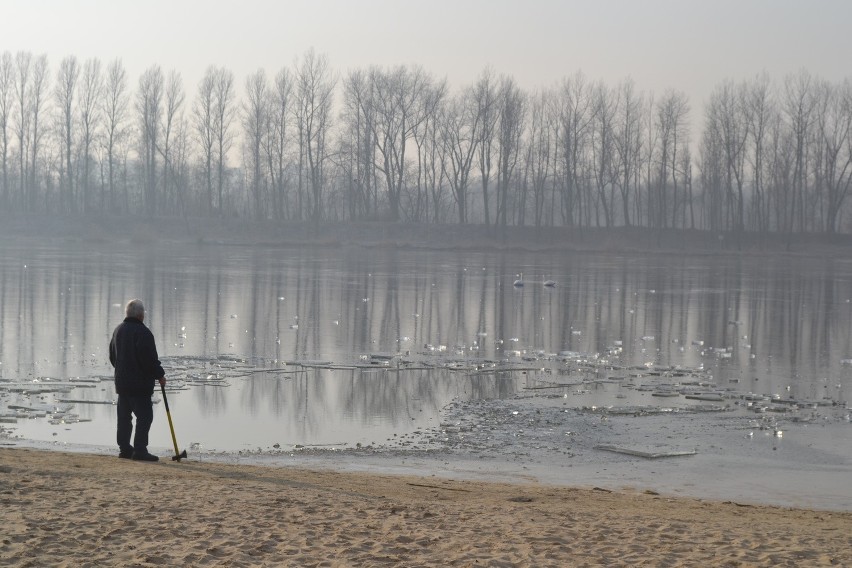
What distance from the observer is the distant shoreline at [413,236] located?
271ft

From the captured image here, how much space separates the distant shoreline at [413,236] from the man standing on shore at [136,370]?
69.9 metres

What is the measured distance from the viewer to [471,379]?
17.7 meters

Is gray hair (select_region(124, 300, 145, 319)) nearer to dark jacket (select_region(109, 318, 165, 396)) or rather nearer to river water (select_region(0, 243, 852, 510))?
dark jacket (select_region(109, 318, 165, 396))

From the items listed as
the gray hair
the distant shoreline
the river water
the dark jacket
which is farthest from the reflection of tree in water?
the distant shoreline

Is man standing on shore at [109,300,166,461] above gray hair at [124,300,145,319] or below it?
below

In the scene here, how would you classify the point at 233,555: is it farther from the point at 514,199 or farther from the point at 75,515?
the point at 514,199

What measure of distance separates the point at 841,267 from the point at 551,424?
56360mm

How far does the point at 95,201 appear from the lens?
102m

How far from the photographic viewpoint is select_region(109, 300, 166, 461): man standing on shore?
1077 cm

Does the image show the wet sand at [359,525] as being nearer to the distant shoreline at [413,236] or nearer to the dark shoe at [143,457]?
the dark shoe at [143,457]

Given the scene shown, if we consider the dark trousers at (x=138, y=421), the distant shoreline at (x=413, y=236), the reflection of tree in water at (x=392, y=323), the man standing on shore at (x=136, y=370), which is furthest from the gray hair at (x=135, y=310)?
the distant shoreline at (x=413, y=236)

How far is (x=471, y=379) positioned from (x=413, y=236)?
6770cm

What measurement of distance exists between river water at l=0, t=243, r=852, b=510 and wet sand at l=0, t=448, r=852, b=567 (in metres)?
1.87

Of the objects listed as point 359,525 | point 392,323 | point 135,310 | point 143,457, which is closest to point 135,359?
point 135,310
